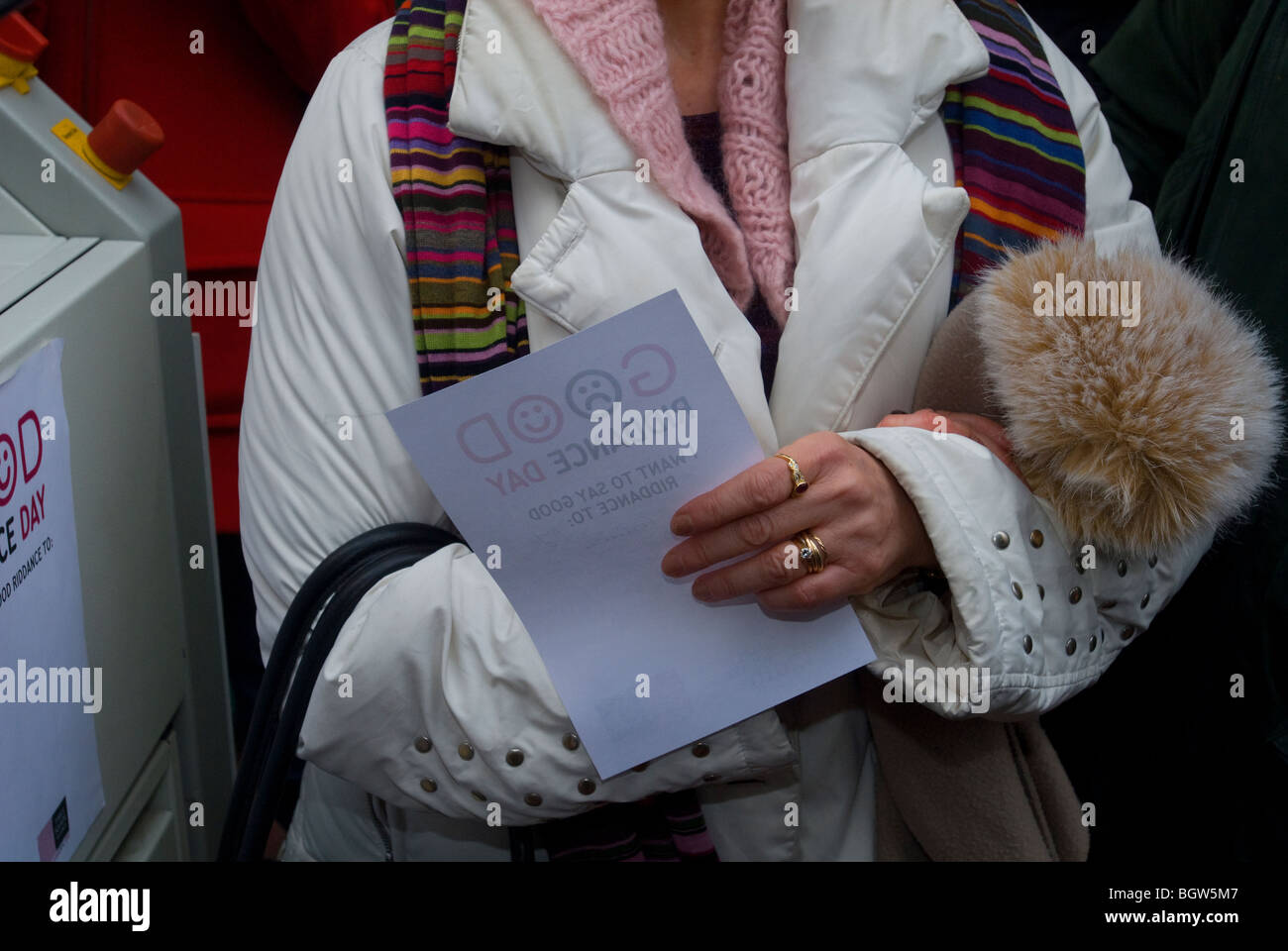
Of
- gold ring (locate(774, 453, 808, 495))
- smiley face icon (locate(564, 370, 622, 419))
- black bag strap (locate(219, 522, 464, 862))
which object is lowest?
black bag strap (locate(219, 522, 464, 862))

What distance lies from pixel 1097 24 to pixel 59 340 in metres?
1.71

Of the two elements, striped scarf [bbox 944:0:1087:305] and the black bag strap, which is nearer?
the black bag strap

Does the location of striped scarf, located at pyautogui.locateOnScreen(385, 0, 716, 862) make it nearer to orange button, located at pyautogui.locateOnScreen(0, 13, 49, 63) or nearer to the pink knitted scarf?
the pink knitted scarf

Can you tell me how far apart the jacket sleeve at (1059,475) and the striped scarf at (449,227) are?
337 mm

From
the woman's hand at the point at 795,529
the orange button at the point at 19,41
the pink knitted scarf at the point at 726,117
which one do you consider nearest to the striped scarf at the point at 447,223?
the pink knitted scarf at the point at 726,117

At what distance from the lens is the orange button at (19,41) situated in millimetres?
1066

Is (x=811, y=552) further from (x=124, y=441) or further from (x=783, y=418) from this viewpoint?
(x=124, y=441)

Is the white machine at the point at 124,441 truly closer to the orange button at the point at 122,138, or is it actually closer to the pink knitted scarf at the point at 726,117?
the orange button at the point at 122,138

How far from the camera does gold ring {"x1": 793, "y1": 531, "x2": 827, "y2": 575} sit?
888 mm

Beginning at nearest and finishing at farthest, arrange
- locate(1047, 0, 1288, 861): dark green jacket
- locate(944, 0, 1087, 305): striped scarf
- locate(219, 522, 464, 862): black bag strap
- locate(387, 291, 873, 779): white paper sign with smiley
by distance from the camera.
Answer: 1. locate(387, 291, 873, 779): white paper sign with smiley
2. locate(219, 522, 464, 862): black bag strap
3. locate(944, 0, 1087, 305): striped scarf
4. locate(1047, 0, 1288, 861): dark green jacket

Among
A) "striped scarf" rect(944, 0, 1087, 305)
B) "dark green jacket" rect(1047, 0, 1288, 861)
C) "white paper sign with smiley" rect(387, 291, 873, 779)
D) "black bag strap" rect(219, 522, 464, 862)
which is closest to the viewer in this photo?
"white paper sign with smiley" rect(387, 291, 873, 779)

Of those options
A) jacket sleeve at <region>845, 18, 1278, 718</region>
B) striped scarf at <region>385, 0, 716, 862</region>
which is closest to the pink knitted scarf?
striped scarf at <region>385, 0, 716, 862</region>

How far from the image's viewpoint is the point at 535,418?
84 centimetres

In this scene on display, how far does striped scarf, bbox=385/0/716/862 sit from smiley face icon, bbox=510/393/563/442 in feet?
0.46
